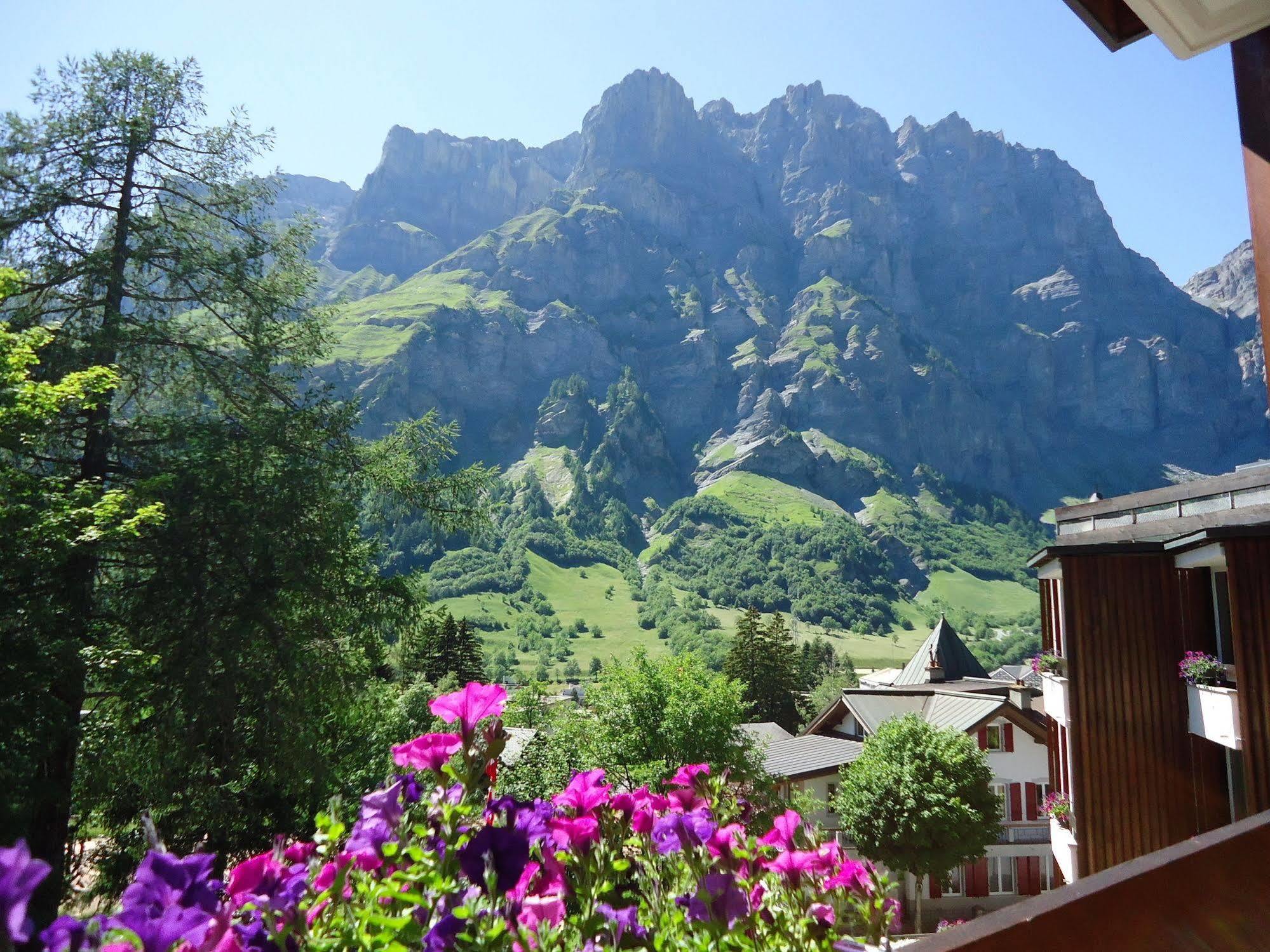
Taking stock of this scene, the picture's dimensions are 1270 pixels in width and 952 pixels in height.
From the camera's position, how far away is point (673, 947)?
144 centimetres

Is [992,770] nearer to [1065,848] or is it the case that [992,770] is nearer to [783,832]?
[1065,848]

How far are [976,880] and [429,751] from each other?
33.6 metres

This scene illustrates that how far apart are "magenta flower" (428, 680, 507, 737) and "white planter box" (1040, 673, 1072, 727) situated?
12988 mm

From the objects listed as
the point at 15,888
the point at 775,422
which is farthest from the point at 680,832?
the point at 775,422

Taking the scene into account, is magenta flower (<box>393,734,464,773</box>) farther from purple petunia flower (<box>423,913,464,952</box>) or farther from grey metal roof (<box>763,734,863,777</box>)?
grey metal roof (<box>763,734,863,777</box>)

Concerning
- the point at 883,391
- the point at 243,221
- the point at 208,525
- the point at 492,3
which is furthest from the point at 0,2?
the point at 883,391

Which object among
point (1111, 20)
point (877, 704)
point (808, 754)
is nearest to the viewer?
point (1111, 20)

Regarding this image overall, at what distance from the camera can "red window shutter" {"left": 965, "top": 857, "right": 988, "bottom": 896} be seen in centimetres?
2920

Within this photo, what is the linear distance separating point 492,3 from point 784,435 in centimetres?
9618

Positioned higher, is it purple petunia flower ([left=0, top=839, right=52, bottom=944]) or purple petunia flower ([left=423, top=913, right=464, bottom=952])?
purple petunia flower ([left=0, top=839, right=52, bottom=944])

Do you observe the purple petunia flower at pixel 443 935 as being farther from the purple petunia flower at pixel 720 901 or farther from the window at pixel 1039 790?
the window at pixel 1039 790

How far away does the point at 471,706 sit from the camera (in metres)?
1.42

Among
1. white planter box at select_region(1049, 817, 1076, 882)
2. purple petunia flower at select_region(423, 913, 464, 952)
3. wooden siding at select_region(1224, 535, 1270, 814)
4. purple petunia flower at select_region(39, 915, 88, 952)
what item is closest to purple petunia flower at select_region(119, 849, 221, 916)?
purple petunia flower at select_region(39, 915, 88, 952)

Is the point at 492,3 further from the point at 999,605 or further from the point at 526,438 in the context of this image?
the point at 999,605
